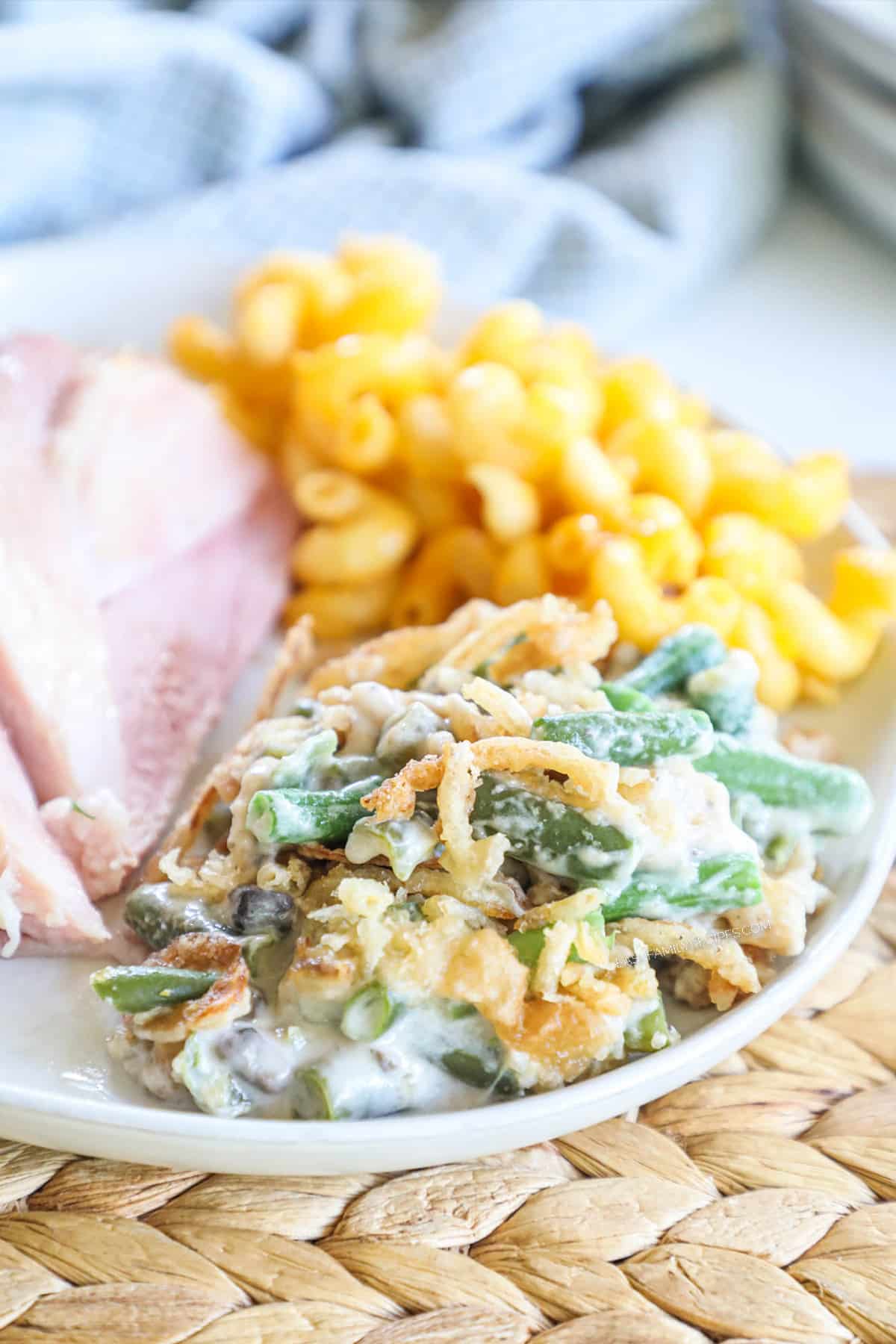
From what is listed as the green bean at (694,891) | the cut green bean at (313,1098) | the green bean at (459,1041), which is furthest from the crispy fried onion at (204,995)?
the green bean at (694,891)

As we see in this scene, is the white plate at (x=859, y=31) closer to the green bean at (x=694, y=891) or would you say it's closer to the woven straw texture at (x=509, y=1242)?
the green bean at (x=694, y=891)

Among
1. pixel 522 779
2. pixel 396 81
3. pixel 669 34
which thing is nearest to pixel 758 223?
pixel 669 34

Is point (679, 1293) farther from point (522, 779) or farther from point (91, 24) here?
point (91, 24)

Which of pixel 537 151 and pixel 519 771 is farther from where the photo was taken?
pixel 537 151

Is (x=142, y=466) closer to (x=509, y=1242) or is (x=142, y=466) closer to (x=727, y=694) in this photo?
(x=727, y=694)

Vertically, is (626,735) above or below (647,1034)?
above

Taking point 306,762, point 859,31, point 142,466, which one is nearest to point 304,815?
point 306,762
